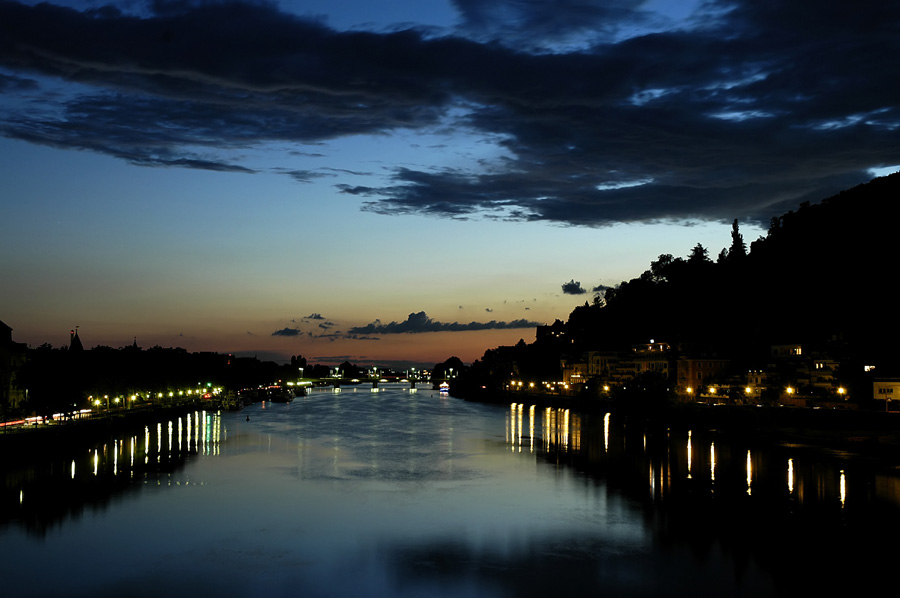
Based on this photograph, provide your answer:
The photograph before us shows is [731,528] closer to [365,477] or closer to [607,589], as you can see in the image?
[607,589]

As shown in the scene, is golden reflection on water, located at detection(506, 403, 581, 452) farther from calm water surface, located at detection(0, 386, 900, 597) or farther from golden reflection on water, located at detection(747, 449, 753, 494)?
golden reflection on water, located at detection(747, 449, 753, 494)

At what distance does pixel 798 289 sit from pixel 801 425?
215 ft

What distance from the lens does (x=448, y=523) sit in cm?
3306

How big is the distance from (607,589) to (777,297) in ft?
374

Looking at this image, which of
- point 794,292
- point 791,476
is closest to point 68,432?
point 791,476

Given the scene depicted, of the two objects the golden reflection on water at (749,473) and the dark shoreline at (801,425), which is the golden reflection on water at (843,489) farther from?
the dark shoreline at (801,425)

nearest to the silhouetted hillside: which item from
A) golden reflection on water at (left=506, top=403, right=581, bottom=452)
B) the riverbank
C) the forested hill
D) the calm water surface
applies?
the forested hill

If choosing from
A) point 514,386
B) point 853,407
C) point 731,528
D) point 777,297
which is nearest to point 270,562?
point 731,528

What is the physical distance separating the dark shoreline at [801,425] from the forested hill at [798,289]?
62.4 ft

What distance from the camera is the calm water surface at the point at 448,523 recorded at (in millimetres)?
24703

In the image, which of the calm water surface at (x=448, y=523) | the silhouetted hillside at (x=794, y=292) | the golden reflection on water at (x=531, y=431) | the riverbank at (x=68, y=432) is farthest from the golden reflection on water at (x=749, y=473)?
the riverbank at (x=68, y=432)

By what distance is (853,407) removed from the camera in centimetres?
6806

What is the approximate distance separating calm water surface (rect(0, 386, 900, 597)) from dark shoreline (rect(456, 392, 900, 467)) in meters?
2.81

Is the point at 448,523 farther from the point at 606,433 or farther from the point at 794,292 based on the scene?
the point at 794,292
